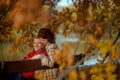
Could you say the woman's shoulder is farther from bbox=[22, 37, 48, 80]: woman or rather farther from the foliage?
the foliage

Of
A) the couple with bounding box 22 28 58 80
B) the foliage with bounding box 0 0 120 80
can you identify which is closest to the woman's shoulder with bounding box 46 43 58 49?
the couple with bounding box 22 28 58 80

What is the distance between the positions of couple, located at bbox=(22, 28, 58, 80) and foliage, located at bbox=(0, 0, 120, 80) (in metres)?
0.26

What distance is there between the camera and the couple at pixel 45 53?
3.50 metres

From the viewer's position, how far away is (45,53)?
12.2ft

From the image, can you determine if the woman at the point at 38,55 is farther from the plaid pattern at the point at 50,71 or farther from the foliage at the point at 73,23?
the foliage at the point at 73,23

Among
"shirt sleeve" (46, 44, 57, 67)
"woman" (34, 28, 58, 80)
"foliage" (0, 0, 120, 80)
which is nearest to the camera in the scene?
"foliage" (0, 0, 120, 80)

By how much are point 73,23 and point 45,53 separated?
0.72 meters

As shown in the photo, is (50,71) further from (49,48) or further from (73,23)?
(73,23)

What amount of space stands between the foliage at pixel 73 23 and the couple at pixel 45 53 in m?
0.26

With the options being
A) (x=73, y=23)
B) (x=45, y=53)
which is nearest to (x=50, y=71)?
(x=45, y=53)

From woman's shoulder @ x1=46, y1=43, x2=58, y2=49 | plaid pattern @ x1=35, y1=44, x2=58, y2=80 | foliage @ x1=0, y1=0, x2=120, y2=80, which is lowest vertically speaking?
plaid pattern @ x1=35, y1=44, x2=58, y2=80

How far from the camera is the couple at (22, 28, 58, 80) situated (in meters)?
3.50

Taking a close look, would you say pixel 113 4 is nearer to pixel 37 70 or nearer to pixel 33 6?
pixel 37 70

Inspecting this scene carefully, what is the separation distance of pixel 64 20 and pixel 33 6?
9.03ft
